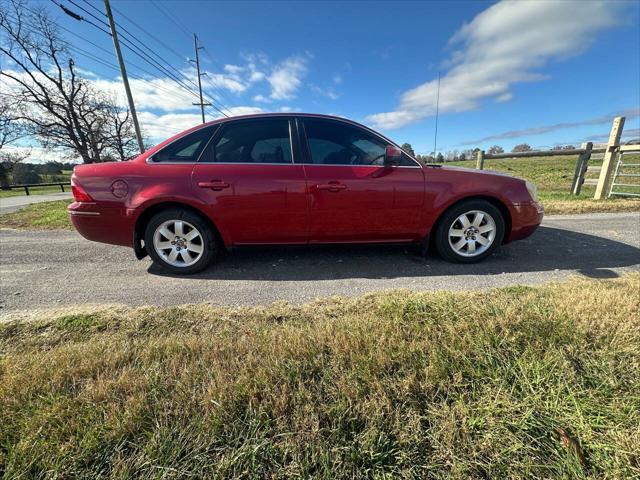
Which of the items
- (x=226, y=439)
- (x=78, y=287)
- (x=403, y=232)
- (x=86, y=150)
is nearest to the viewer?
(x=226, y=439)

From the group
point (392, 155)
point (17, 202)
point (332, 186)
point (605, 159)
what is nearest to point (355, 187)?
point (332, 186)

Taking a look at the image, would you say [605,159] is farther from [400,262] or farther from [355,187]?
[355,187]

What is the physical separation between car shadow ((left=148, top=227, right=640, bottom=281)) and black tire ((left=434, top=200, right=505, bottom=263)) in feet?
0.40

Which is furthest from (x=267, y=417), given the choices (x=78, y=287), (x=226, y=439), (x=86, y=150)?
(x=86, y=150)

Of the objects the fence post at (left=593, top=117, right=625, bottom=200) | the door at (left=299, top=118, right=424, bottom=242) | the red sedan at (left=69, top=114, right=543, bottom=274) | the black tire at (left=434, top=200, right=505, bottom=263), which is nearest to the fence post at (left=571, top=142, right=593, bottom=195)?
the fence post at (left=593, top=117, right=625, bottom=200)

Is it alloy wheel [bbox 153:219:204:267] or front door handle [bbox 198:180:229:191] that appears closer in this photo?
front door handle [bbox 198:180:229:191]

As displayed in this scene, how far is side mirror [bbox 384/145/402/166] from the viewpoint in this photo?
118 inches

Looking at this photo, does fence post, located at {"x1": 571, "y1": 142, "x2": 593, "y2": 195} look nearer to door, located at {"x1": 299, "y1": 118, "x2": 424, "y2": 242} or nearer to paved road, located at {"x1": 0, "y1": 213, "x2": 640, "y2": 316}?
paved road, located at {"x1": 0, "y1": 213, "x2": 640, "y2": 316}

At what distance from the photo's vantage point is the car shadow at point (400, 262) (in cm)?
319

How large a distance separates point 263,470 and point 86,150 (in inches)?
1283

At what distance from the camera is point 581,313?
76.8 inches

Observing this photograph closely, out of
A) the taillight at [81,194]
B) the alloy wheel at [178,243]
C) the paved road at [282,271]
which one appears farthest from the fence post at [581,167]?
the taillight at [81,194]

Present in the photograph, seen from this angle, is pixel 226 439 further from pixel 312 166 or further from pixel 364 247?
pixel 364 247

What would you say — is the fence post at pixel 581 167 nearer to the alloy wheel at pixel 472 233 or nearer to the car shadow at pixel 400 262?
the car shadow at pixel 400 262
